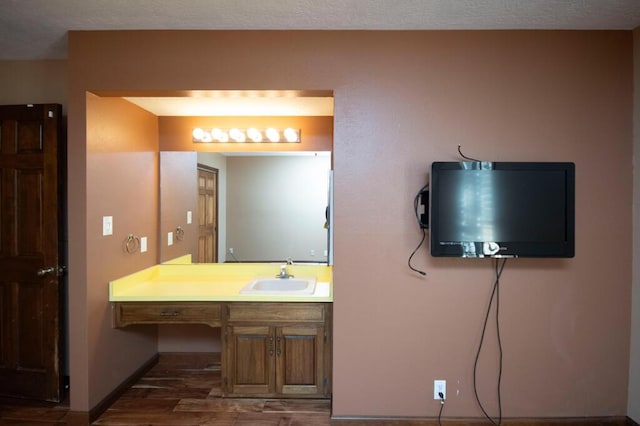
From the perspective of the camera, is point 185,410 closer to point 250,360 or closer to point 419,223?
point 250,360

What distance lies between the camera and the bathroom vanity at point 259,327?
256cm

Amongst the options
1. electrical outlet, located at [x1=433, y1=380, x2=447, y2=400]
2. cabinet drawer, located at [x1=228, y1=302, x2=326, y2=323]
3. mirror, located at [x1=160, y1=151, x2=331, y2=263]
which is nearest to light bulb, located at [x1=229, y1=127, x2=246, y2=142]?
mirror, located at [x1=160, y1=151, x2=331, y2=263]

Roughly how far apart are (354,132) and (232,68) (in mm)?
845

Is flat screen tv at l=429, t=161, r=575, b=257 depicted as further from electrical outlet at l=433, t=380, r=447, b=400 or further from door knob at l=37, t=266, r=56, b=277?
door knob at l=37, t=266, r=56, b=277

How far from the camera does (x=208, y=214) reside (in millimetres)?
3287

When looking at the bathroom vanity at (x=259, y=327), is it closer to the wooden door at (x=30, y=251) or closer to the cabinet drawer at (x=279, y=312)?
the cabinet drawer at (x=279, y=312)

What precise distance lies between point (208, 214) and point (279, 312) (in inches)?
47.6

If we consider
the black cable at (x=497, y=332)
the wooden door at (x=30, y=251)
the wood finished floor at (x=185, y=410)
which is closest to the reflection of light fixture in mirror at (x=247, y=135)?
the wooden door at (x=30, y=251)

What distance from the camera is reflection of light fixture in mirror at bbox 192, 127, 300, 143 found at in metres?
3.22

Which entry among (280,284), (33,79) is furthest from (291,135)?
(33,79)

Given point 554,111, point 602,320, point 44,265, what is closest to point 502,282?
point 602,320

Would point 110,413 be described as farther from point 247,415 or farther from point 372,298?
point 372,298

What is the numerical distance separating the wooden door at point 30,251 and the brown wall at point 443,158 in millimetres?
376

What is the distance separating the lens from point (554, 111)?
2.28m
